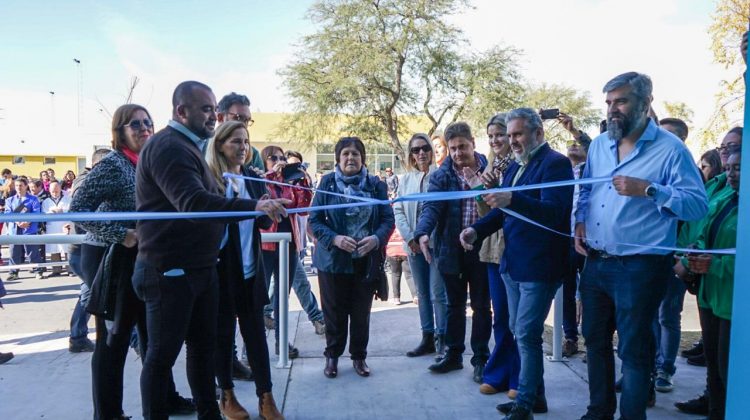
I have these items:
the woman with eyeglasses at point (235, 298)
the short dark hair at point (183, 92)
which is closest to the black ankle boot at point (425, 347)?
the woman with eyeglasses at point (235, 298)

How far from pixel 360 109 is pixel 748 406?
76.5 feet

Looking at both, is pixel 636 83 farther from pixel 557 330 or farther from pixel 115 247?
pixel 115 247

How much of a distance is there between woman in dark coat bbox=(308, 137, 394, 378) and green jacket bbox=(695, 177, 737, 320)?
2.16 meters

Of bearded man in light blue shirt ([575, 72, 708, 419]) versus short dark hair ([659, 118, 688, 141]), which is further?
short dark hair ([659, 118, 688, 141])

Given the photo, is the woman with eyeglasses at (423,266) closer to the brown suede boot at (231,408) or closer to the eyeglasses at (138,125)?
the brown suede boot at (231,408)

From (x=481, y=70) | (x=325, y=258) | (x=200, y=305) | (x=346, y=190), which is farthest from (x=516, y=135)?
(x=481, y=70)

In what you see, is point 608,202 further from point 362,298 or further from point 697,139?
point 697,139

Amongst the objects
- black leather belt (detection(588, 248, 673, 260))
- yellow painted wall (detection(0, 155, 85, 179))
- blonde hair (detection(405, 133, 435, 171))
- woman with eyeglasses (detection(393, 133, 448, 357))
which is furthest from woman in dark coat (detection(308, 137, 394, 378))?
yellow painted wall (detection(0, 155, 85, 179))

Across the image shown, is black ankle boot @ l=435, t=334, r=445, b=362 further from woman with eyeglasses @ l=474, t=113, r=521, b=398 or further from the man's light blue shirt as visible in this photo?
the man's light blue shirt

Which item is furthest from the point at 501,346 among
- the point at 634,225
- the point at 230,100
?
the point at 230,100

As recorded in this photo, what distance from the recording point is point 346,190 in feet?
13.6

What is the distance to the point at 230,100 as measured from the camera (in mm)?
4137

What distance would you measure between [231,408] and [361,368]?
1176 mm

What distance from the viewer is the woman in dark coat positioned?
4121 millimetres
